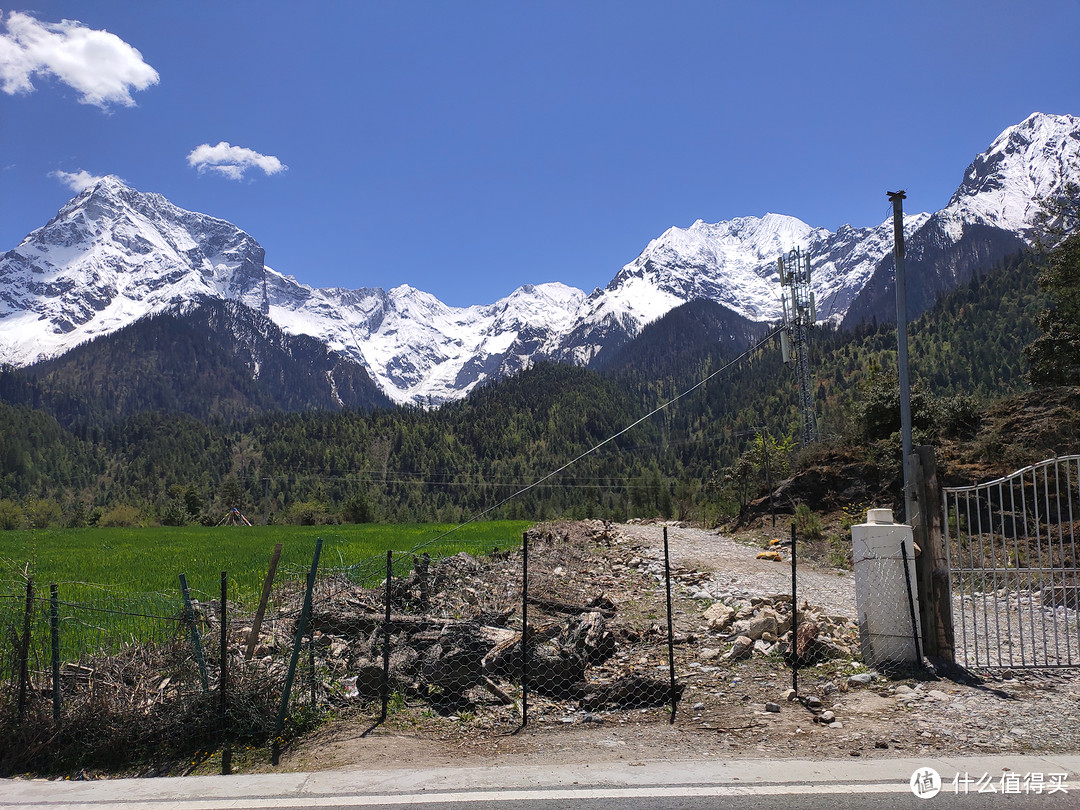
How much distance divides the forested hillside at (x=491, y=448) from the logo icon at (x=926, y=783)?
5495 cm

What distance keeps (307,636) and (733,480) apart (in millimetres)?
40021

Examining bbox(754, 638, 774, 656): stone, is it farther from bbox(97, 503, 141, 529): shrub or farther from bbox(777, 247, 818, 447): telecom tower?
bbox(97, 503, 141, 529): shrub

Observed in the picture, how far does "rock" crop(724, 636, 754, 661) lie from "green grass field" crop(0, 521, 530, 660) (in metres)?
5.96

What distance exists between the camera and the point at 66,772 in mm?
6605

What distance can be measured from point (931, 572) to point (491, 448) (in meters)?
167

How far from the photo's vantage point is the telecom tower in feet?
111

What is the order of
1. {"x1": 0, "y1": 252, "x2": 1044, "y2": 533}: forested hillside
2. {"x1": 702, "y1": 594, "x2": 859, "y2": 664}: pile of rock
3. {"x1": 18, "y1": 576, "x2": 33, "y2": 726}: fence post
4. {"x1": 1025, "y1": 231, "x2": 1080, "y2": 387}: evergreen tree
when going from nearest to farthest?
{"x1": 18, "y1": 576, "x2": 33, "y2": 726}: fence post → {"x1": 702, "y1": 594, "x2": 859, "y2": 664}: pile of rock → {"x1": 1025, "y1": 231, "x2": 1080, "y2": 387}: evergreen tree → {"x1": 0, "y1": 252, "x2": 1044, "y2": 533}: forested hillside

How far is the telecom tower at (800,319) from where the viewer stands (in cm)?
3381

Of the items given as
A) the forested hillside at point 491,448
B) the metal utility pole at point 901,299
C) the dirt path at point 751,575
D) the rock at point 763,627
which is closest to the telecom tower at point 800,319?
the dirt path at point 751,575

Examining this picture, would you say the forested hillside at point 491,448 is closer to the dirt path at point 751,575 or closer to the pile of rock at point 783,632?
the dirt path at point 751,575

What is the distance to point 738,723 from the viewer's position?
721cm

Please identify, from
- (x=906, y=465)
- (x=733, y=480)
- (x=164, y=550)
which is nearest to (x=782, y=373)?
(x=733, y=480)

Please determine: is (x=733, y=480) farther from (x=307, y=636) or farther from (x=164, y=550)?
(x=307, y=636)

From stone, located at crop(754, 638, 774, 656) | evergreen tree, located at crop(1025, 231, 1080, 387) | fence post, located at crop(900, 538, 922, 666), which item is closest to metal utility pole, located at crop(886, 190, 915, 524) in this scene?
fence post, located at crop(900, 538, 922, 666)
